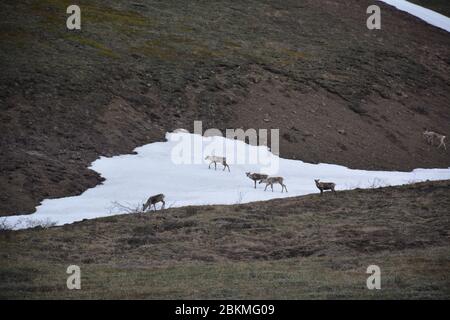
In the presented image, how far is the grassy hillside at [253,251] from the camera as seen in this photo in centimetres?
1562

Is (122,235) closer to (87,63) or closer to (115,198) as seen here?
(115,198)

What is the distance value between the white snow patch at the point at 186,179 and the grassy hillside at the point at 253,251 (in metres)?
2.39

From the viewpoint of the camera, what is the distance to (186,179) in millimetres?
32656

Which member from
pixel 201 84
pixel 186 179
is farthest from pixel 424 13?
Answer: pixel 186 179

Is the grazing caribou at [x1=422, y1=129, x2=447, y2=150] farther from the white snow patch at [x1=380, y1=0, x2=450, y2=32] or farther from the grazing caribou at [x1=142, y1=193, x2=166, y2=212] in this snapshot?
the white snow patch at [x1=380, y1=0, x2=450, y2=32]

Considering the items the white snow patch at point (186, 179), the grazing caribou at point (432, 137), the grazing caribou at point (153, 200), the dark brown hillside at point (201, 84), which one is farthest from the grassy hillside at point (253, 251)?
the grazing caribou at point (432, 137)

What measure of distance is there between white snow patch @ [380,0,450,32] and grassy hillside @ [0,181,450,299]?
4940 centimetres

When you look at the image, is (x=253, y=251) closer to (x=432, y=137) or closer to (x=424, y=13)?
(x=432, y=137)

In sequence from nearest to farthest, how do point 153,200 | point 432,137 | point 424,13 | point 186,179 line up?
point 153,200
point 186,179
point 432,137
point 424,13

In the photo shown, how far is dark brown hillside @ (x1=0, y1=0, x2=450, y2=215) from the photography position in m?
35.6

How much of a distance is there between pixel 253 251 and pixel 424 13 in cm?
6278

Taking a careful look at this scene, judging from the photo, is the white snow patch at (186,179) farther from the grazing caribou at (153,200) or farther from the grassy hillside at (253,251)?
the grassy hillside at (253,251)

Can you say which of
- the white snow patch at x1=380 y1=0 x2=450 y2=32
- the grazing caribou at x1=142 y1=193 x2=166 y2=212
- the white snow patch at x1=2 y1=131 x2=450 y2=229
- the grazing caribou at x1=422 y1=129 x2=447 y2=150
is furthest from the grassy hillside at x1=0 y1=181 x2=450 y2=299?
the white snow patch at x1=380 y1=0 x2=450 y2=32

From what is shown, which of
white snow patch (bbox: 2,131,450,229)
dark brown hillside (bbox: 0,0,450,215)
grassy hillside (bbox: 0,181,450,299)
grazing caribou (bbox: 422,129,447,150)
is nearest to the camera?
grassy hillside (bbox: 0,181,450,299)
